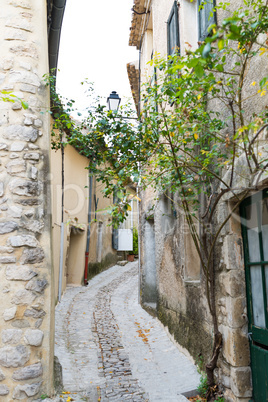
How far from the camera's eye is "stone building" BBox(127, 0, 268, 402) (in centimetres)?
301

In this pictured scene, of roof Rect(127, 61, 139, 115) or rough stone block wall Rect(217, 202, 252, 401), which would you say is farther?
roof Rect(127, 61, 139, 115)

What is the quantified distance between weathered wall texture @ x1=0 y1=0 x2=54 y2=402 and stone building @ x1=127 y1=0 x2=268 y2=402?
4.11ft

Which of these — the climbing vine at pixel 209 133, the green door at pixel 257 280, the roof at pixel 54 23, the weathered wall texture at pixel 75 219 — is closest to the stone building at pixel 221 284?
the green door at pixel 257 280

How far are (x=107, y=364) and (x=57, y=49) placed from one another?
4514 millimetres

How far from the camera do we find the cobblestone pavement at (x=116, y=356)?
3.62 m

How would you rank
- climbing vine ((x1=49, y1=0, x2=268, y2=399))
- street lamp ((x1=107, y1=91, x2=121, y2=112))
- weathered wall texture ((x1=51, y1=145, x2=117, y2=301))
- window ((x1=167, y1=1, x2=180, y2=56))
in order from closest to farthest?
climbing vine ((x1=49, y1=0, x2=268, y2=399))
window ((x1=167, y1=1, x2=180, y2=56))
street lamp ((x1=107, y1=91, x2=121, y2=112))
weathered wall texture ((x1=51, y1=145, x2=117, y2=301))

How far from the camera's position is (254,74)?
9.33 ft

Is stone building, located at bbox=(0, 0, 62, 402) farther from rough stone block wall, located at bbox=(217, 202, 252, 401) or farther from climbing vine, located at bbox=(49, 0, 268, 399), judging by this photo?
rough stone block wall, located at bbox=(217, 202, 252, 401)

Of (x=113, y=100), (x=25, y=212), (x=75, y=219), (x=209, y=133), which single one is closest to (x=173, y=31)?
(x=113, y=100)

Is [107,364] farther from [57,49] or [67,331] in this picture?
[57,49]

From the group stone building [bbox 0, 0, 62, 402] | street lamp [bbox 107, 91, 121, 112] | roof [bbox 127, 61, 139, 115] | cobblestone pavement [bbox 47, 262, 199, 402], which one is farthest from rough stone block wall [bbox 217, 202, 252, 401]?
roof [bbox 127, 61, 139, 115]

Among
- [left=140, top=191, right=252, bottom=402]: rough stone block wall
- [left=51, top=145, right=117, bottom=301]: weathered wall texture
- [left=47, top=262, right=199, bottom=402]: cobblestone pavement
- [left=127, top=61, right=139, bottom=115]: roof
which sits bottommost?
[left=47, top=262, right=199, bottom=402]: cobblestone pavement

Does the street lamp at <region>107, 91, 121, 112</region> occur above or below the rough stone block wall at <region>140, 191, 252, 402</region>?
above

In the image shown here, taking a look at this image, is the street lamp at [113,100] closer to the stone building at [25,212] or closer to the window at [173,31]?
the window at [173,31]
